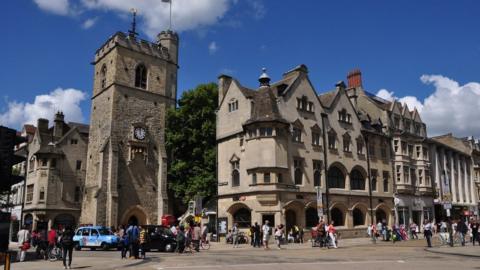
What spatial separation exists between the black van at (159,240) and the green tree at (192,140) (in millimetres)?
15385

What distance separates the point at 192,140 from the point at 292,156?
41.9ft

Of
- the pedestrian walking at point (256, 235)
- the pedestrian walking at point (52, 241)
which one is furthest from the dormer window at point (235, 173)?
the pedestrian walking at point (52, 241)

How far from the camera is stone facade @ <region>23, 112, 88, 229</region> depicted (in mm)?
46656

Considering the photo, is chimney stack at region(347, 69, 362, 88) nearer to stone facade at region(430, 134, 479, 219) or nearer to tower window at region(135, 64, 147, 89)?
stone facade at region(430, 134, 479, 219)

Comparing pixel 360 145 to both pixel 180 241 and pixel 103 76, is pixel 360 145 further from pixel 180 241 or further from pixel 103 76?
pixel 103 76

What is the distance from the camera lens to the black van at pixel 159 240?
85.1ft

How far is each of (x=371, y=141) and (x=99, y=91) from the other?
30257 millimetres

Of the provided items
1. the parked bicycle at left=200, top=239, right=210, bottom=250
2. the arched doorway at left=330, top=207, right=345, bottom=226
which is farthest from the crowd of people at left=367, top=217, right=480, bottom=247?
the parked bicycle at left=200, top=239, right=210, bottom=250

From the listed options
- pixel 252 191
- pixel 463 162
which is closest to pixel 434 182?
pixel 463 162

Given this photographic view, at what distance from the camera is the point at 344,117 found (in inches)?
1660

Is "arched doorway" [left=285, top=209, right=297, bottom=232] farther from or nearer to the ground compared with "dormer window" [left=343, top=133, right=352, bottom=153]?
nearer to the ground

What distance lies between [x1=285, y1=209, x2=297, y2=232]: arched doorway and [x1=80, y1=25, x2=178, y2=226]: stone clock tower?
16.0 metres

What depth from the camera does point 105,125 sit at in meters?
45.9

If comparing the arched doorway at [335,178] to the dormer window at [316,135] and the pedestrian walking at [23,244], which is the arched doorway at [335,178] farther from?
the pedestrian walking at [23,244]
